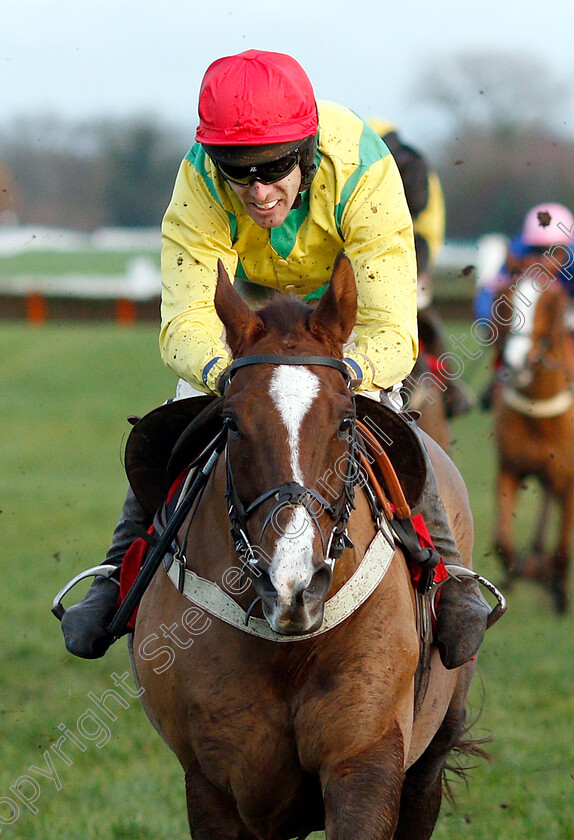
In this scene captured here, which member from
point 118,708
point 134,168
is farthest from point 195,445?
point 134,168

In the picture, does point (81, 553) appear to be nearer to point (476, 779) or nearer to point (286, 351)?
point (476, 779)

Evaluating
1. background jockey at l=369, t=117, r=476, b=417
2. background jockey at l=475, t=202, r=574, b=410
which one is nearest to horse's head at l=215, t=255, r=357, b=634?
background jockey at l=369, t=117, r=476, b=417

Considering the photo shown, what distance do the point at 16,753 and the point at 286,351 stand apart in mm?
3253

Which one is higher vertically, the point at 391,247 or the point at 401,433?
the point at 391,247

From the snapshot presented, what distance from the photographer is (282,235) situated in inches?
159

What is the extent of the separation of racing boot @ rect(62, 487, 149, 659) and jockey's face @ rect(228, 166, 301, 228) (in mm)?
1161

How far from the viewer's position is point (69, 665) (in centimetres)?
713

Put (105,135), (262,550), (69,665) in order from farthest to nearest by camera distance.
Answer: (105,135) → (69,665) → (262,550)

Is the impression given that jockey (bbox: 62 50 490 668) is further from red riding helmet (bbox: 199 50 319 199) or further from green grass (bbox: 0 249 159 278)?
green grass (bbox: 0 249 159 278)

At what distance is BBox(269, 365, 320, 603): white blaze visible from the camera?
2746mm

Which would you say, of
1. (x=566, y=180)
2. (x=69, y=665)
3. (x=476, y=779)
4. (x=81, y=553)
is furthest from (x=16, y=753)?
(x=566, y=180)

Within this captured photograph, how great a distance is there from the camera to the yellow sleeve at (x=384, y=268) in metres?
3.58

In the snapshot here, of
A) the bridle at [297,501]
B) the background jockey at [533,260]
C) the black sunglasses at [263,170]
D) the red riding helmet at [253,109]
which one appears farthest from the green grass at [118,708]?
the red riding helmet at [253,109]

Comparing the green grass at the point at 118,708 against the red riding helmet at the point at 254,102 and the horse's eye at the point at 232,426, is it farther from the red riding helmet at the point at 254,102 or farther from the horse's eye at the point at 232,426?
the red riding helmet at the point at 254,102
